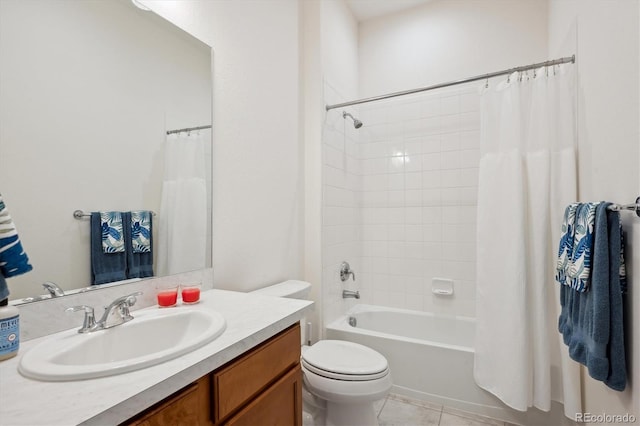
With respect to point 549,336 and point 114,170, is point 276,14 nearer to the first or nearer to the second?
point 114,170

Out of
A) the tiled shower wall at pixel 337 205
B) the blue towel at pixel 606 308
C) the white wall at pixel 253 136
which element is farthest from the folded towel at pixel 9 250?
the blue towel at pixel 606 308

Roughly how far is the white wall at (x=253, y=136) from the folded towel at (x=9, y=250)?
2.52ft

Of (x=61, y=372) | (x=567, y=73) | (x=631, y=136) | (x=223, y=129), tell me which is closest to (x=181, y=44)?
(x=223, y=129)

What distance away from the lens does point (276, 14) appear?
6.35 ft

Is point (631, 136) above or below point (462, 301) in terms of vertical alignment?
above

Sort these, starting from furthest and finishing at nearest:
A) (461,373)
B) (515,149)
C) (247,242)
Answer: (461,373) < (515,149) < (247,242)

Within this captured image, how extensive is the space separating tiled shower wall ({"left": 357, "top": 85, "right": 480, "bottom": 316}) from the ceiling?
2.64 ft

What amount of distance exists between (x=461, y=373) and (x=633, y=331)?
3.41 feet

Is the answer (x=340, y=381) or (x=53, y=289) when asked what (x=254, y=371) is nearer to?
(x=53, y=289)

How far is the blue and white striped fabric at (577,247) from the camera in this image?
1.18m

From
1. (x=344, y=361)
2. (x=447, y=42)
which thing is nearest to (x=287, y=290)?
(x=344, y=361)

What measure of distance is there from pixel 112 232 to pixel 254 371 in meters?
0.67

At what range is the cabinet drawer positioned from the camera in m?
0.78

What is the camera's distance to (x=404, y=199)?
2.74 meters
